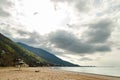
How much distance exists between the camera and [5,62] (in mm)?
131625

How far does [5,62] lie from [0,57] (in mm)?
7018

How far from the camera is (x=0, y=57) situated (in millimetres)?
126625
